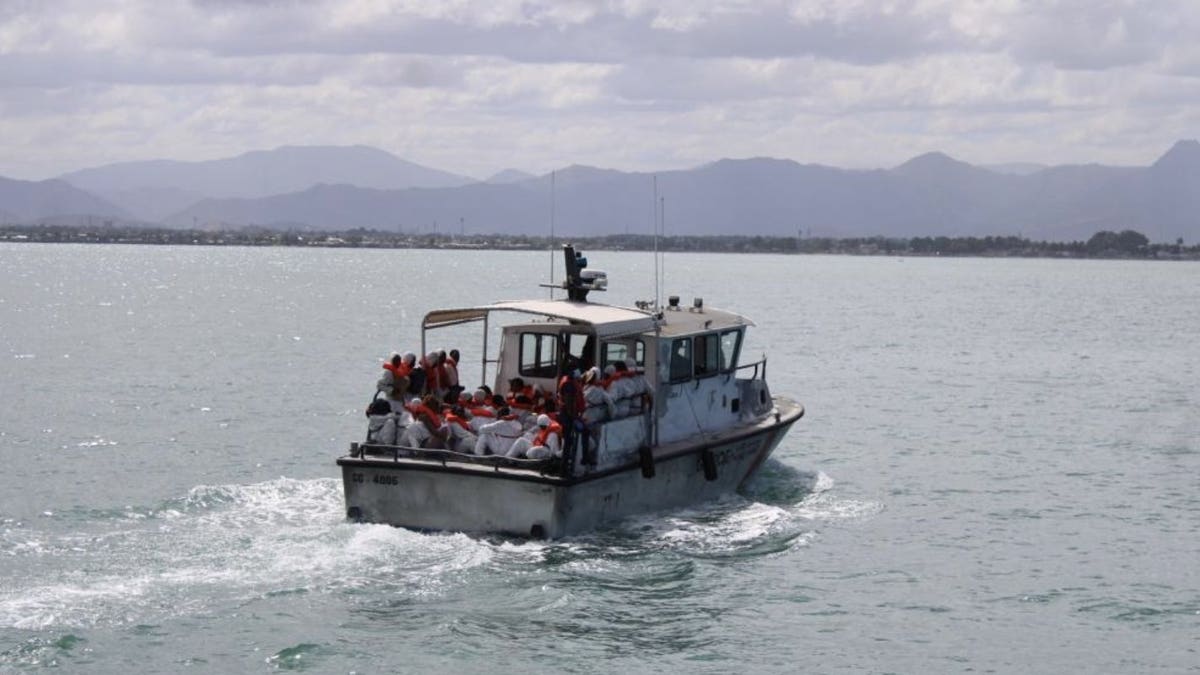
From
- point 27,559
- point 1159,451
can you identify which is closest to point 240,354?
point 1159,451

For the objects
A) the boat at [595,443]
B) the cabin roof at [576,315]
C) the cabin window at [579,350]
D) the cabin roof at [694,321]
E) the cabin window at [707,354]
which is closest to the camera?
the boat at [595,443]

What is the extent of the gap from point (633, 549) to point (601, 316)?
350 cm

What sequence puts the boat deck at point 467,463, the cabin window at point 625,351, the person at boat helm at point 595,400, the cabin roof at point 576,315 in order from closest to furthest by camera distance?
1. the boat deck at point 467,463
2. the person at boat helm at point 595,400
3. the cabin roof at point 576,315
4. the cabin window at point 625,351

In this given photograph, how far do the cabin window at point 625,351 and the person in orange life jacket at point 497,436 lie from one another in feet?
9.68

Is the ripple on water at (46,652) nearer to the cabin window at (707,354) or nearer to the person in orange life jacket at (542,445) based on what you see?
the person in orange life jacket at (542,445)

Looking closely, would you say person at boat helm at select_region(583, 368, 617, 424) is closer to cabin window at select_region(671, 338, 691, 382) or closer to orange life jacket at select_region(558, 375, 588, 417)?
orange life jacket at select_region(558, 375, 588, 417)

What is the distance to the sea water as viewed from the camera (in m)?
17.8

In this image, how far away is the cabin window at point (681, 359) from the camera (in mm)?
24797

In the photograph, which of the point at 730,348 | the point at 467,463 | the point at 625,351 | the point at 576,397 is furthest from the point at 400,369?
the point at 730,348

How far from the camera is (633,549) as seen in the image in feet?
71.0

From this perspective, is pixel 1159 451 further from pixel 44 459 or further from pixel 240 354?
pixel 240 354

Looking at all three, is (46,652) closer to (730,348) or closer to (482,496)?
(482,496)

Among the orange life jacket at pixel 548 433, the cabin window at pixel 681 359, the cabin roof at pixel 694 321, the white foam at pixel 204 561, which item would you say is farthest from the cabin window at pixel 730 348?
the white foam at pixel 204 561

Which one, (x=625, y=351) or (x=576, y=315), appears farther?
(x=625, y=351)
